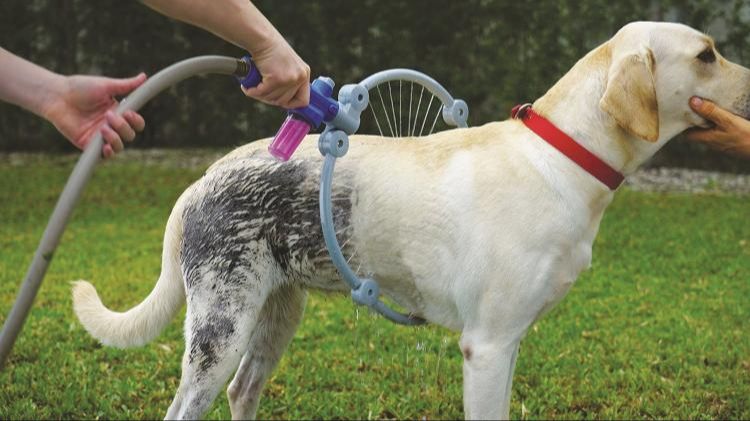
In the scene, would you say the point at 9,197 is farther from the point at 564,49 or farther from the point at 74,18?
the point at 564,49

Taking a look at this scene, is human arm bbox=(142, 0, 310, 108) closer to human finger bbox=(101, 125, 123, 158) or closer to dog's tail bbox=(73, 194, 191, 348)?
human finger bbox=(101, 125, 123, 158)

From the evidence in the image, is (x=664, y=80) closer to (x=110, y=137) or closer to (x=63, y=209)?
(x=110, y=137)

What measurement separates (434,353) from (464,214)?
7.34ft

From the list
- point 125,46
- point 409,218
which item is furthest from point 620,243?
point 125,46

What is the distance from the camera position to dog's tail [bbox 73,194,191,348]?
313 centimetres

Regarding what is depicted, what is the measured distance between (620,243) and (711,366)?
120 inches

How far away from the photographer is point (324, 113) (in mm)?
2639

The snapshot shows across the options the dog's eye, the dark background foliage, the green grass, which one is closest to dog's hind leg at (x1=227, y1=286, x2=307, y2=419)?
the green grass

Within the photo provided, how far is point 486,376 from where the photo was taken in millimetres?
2680

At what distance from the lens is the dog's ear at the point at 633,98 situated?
2.65 metres

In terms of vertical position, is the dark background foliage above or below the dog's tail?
below

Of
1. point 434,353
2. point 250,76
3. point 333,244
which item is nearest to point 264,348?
point 333,244

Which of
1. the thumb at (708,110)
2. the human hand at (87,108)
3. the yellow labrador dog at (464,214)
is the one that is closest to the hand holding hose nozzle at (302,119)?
the yellow labrador dog at (464,214)

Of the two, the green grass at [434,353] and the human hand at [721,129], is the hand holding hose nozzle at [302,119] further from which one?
the human hand at [721,129]
